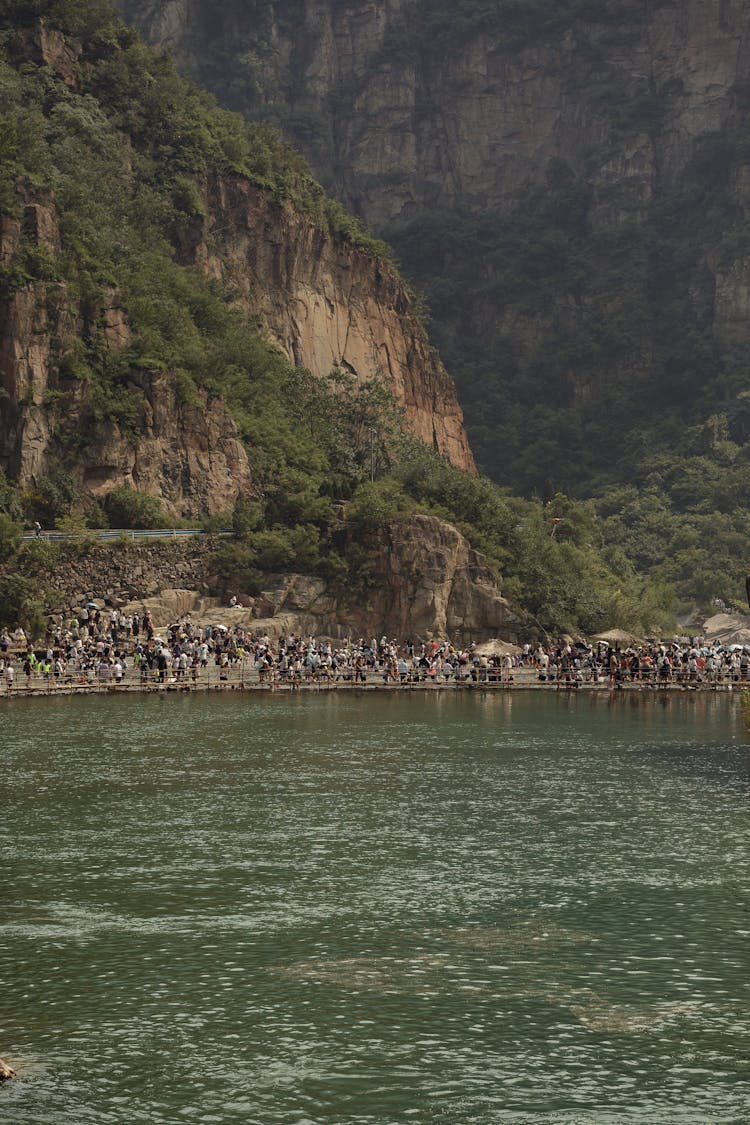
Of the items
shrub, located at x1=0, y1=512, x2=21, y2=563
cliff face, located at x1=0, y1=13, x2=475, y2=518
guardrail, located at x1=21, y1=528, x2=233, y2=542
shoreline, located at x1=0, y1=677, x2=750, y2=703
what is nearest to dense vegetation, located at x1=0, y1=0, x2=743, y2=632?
shrub, located at x1=0, y1=512, x2=21, y2=563

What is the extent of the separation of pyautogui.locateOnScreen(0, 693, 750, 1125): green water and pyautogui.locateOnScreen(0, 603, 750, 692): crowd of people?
2010cm

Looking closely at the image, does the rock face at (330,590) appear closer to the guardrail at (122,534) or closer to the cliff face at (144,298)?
the guardrail at (122,534)

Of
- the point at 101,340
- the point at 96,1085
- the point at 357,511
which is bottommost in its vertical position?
the point at 96,1085

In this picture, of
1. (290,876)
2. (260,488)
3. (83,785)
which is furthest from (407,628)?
(290,876)

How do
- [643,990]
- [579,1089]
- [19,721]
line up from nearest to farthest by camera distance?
1. [579,1089]
2. [643,990]
3. [19,721]

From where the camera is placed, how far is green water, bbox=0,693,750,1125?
1630 centimetres

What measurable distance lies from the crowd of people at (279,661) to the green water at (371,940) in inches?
792

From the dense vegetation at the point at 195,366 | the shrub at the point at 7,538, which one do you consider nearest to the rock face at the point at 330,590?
the dense vegetation at the point at 195,366

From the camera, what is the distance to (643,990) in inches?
771

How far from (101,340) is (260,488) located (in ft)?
45.3

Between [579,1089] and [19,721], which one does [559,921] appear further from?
[19,721]

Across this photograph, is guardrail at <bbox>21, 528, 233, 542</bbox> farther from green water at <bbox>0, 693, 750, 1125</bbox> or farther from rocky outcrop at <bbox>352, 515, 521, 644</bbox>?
green water at <bbox>0, 693, 750, 1125</bbox>

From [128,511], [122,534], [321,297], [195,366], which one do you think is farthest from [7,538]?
[321,297]

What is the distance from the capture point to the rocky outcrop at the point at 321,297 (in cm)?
11656
